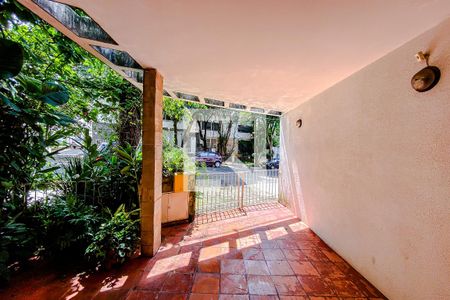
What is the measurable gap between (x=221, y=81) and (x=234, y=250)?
2534 millimetres

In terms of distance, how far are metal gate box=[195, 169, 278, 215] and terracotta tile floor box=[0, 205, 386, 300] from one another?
133 centimetres

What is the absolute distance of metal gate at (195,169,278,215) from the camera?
4.52 metres

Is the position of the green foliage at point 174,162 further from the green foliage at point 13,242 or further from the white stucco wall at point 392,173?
the white stucco wall at point 392,173

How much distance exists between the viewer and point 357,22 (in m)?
1.44

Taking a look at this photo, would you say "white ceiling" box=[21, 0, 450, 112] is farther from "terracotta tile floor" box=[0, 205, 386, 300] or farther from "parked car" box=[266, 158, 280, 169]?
"parked car" box=[266, 158, 280, 169]

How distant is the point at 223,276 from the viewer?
2223mm

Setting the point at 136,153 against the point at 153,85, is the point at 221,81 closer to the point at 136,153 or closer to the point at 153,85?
the point at 153,85

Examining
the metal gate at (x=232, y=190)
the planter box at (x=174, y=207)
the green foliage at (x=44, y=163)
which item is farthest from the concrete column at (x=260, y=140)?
the green foliage at (x=44, y=163)

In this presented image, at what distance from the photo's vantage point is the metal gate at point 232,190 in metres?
4.52

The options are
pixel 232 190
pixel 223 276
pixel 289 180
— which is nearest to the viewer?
pixel 223 276

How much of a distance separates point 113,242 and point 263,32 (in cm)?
276

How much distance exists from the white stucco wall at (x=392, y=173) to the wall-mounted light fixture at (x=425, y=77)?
0.05 meters

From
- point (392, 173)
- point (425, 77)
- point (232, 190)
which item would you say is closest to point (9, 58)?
point (425, 77)

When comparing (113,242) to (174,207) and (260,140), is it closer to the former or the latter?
(174,207)
